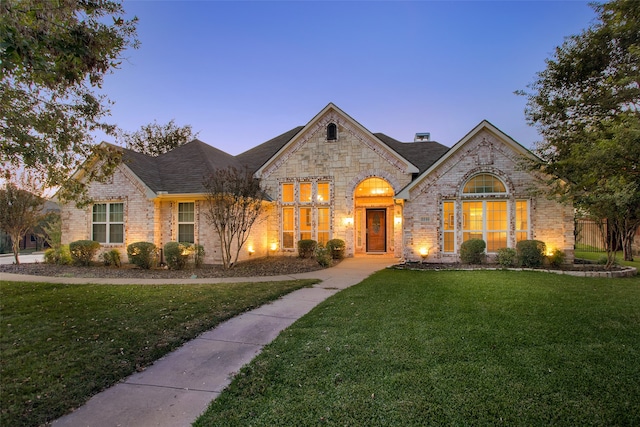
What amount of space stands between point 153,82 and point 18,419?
721 inches

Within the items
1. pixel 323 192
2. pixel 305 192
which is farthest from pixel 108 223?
pixel 323 192

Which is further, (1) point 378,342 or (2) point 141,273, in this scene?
(2) point 141,273

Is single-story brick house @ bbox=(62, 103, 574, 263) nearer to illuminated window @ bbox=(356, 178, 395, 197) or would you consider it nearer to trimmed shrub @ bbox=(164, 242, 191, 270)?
illuminated window @ bbox=(356, 178, 395, 197)

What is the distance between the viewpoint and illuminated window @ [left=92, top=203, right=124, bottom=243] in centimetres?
1399

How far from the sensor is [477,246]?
12758 millimetres

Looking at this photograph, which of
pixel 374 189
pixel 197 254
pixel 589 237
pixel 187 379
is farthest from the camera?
pixel 589 237

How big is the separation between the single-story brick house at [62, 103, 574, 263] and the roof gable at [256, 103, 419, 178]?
0.05 meters

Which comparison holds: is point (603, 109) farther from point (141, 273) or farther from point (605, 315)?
point (141, 273)

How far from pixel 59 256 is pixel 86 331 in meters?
11.7

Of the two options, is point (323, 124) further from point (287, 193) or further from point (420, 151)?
point (420, 151)

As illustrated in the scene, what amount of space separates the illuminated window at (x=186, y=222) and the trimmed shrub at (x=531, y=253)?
42.5ft

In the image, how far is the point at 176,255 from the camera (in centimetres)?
1222

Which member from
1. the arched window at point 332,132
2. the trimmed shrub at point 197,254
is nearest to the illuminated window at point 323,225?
the arched window at point 332,132

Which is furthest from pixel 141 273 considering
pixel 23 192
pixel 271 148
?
pixel 271 148
